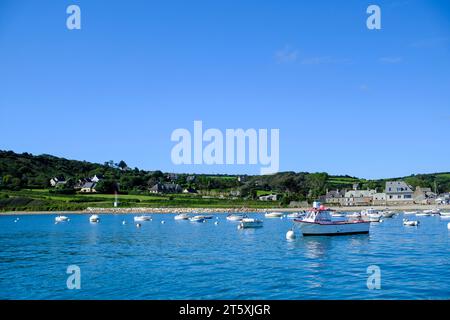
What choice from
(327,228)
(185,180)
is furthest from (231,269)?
(185,180)

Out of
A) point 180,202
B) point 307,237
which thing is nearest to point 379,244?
point 307,237

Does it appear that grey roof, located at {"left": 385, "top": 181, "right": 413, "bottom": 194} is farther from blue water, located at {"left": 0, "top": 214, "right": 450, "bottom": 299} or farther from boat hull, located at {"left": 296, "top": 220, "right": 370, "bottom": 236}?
blue water, located at {"left": 0, "top": 214, "right": 450, "bottom": 299}

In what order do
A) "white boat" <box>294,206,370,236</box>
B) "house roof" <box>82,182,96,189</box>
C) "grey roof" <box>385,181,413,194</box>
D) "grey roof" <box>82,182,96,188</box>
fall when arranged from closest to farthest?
"white boat" <box>294,206,370,236</box>
"grey roof" <box>385,181,413,194</box>
"house roof" <box>82,182,96,189</box>
"grey roof" <box>82,182,96,188</box>

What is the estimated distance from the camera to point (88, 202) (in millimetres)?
124438

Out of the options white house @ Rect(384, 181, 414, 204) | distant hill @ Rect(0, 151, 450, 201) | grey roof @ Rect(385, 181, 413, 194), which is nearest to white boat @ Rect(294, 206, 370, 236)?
distant hill @ Rect(0, 151, 450, 201)

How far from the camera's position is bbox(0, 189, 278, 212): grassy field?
388ft

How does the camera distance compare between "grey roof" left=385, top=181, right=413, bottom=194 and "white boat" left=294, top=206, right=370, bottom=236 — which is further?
"grey roof" left=385, top=181, right=413, bottom=194

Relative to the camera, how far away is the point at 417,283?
21594 millimetres

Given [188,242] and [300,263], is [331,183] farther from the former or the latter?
[300,263]

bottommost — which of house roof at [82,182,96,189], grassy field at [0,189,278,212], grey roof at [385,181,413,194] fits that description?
grassy field at [0,189,278,212]

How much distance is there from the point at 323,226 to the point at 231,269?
22.1m

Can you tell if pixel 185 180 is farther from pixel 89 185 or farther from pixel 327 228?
pixel 327 228

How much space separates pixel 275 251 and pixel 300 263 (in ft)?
21.9

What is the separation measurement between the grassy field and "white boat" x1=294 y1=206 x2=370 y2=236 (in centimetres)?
7485
